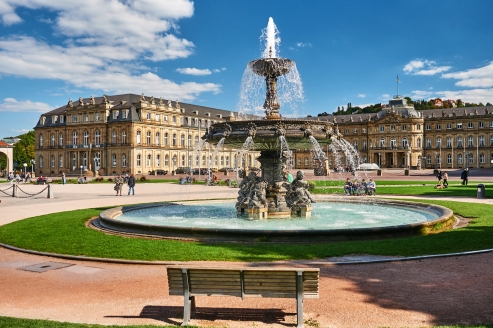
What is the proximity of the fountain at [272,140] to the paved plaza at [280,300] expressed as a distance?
621 cm

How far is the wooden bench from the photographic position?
5852mm

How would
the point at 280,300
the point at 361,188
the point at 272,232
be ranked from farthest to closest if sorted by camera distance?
1. the point at 361,188
2. the point at 272,232
3. the point at 280,300

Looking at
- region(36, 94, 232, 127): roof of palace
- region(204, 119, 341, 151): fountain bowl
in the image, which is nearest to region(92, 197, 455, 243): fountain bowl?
region(204, 119, 341, 151): fountain bowl

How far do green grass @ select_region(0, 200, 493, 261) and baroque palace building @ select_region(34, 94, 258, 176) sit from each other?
7058 cm

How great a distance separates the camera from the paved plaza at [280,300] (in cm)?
615

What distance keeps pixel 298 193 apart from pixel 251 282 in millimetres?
10521

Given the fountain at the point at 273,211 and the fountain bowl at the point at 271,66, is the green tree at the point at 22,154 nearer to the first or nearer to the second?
the fountain at the point at 273,211

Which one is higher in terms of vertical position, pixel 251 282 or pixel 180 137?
pixel 180 137

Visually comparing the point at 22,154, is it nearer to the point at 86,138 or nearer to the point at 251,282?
the point at 86,138

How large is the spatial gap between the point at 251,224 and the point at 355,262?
5704 millimetres

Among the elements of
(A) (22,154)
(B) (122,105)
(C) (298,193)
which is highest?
(B) (122,105)

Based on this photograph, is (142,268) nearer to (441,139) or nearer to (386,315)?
(386,315)

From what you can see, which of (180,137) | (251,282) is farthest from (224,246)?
(180,137)

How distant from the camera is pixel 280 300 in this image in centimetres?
706
